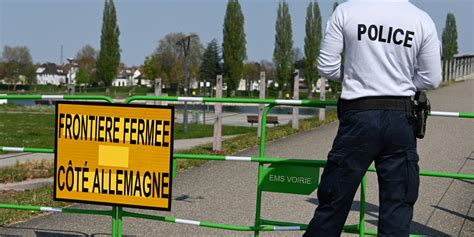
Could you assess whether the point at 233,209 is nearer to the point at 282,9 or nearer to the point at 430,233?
the point at 430,233

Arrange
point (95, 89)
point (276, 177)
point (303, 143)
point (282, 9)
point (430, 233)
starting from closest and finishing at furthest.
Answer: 1. point (276, 177)
2. point (430, 233)
3. point (303, 143)
4. point (282, 9)
5. point (95, 89)

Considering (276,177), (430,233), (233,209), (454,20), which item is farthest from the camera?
(454,20)

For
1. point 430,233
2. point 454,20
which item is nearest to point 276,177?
point 430,233

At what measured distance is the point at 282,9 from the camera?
8394cm

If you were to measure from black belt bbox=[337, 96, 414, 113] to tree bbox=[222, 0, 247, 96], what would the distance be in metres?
74.4

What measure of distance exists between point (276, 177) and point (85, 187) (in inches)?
65.3

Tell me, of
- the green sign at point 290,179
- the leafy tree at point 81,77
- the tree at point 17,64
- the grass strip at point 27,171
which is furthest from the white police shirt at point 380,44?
the leafy tree at point 81,77

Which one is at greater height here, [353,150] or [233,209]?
[353,150]

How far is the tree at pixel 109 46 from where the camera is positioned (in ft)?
266

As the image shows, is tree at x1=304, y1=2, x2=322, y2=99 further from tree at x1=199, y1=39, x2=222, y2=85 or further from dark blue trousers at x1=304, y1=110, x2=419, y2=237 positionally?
dark blue trousers at x1=304, y1=110, x2=419, y2=237

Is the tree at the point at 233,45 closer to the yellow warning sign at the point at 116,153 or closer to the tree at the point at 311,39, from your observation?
the tree at the point at 311,39

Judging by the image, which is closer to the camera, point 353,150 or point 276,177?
point 353,150

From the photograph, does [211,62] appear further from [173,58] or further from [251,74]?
[173,58]

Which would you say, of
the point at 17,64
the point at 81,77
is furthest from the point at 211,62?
the point at 17,64
